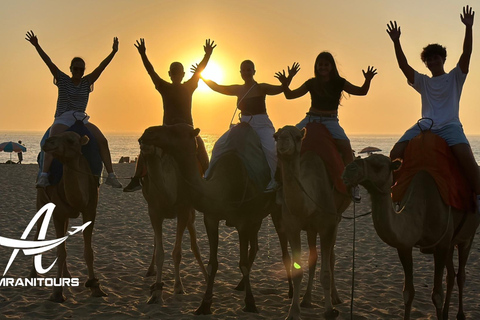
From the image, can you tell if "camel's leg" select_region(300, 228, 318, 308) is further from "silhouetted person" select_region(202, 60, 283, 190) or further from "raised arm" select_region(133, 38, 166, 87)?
"raised arm" select_region(133, 38, 166, 87)

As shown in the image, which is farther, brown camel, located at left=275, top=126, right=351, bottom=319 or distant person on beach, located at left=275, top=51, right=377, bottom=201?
distant person on beach, located at left=275, top=51, right=377, bottom=201

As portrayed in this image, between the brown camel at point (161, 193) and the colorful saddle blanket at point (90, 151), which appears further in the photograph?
the colorful saddle blanket at point (90, 151)

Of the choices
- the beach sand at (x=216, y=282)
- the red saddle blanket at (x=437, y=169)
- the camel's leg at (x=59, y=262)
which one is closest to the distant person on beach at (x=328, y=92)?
the red saddle blanket at (x=437, y=169)

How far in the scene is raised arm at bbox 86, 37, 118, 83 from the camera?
8.38 m

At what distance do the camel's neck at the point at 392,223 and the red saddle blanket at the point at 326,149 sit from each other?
121 centimetres

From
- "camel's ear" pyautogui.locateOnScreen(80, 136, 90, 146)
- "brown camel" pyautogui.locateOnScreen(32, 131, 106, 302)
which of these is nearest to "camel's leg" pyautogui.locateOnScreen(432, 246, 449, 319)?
"brown camel" pyautogui.locateOnScreen(32, 131, 106, 302)

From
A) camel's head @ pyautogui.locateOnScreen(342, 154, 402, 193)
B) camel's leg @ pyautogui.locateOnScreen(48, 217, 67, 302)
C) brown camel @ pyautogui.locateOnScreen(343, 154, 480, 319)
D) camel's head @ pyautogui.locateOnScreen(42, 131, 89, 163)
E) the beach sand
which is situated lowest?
the beach sand

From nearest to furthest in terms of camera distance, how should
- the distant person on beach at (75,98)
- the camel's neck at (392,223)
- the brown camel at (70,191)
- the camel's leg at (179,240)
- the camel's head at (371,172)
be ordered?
the camel's head at (371,172), the camel's neck at (392,223), the brown camel at (70,191), the camel's leg at (179,240), the distant person on beach at (75,98)

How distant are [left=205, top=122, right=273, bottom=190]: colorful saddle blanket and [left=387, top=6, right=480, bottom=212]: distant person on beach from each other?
5.89 ft

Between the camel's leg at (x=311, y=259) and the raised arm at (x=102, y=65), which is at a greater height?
the raised arm at (x=102, y=65)

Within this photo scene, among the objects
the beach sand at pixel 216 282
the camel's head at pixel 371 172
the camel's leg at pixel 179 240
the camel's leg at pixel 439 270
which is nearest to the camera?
the camel's head at pixel 371 172

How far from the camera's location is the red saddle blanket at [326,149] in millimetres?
6695

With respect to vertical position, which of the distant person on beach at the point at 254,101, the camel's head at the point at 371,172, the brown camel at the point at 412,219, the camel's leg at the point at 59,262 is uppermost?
the distant person on beach at the point at 254,101

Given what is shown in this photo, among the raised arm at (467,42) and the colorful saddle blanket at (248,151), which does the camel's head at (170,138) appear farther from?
the raised arm at (467,42)
